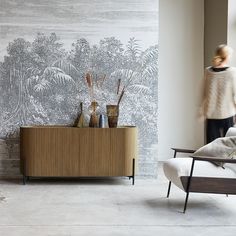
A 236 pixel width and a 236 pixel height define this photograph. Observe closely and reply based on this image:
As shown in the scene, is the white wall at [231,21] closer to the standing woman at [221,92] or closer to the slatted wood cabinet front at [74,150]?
the standing woman at [221,92]

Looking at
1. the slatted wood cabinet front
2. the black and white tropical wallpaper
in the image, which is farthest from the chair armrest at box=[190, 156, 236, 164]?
the black and white tropical wallpaper

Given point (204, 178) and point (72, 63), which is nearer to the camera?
point (204, 178)

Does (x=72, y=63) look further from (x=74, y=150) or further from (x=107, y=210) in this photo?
(x=107, y=210)

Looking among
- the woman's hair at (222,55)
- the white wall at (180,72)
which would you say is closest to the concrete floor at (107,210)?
the woman's hair at (222,55)

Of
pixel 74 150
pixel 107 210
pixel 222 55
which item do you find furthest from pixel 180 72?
pixel 107 210

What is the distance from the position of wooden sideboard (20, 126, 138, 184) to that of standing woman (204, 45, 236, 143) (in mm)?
1162

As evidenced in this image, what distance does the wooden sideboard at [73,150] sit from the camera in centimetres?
600

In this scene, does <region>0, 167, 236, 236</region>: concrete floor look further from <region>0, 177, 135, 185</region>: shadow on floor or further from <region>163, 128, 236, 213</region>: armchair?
<region>163, 128, 236, 213</region>: armchair

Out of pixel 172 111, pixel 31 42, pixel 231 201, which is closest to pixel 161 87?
pixel 172 111

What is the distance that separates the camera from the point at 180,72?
8086 millimetres

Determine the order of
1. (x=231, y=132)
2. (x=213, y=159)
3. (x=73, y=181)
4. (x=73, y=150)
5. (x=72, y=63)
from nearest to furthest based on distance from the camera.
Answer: (x=213, y=159), (x=231, y=132), (x=73, y=150), (x=73, y=181), (x=72, y=63)

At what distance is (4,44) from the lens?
634 centimetres

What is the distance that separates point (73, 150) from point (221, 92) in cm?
200

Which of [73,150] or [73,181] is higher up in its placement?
[73,150]
